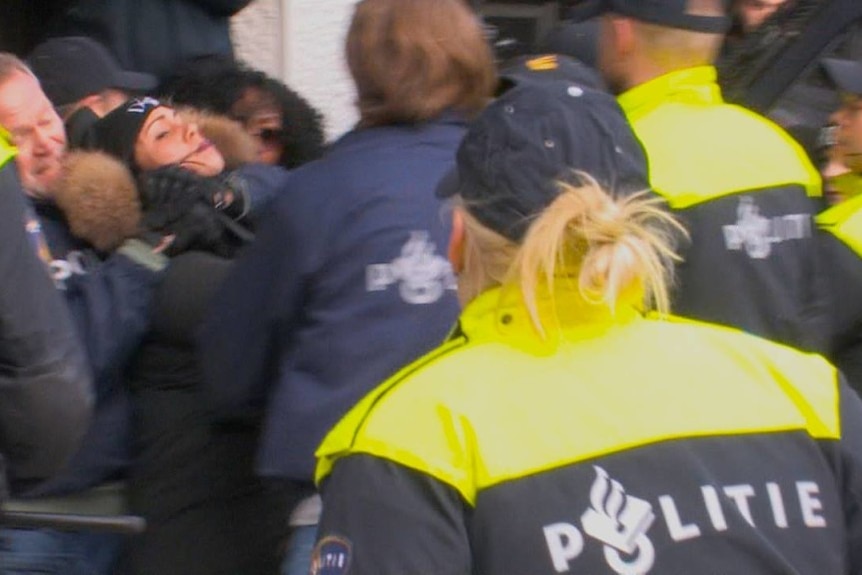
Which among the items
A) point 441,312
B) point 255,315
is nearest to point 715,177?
point 441,312

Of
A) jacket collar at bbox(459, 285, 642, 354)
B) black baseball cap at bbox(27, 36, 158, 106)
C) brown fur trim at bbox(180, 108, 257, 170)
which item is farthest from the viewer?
black baseball cap at bbox(27, 36, 158, 106)

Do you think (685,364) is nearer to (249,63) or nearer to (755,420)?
(755,420)

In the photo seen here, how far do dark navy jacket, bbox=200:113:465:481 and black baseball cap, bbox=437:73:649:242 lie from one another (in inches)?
36.4

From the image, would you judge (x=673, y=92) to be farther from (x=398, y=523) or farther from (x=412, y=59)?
(x=398, y=523)

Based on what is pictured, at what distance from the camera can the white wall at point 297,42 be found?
18.1 ft

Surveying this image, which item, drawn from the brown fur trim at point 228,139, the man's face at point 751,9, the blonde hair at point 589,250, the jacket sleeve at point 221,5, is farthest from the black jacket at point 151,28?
the blonde hair at point 589,250

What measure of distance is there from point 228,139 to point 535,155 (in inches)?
84.0

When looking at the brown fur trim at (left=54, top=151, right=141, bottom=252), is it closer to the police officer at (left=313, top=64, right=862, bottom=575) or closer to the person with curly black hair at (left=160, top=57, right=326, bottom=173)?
the person with curly black hair at (left=160, top=57, right=326, bottom=173)

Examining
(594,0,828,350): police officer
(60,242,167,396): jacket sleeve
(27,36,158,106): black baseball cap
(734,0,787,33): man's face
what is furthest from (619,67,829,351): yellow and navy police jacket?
(27,36,158,106): black baseball cap

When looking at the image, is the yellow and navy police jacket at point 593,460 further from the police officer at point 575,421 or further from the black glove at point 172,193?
the black glove at point 172,193

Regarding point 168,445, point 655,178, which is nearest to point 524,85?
point 655,178

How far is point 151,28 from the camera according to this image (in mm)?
5035

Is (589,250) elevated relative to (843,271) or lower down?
elevated

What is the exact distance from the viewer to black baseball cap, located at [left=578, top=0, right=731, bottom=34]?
3.21 m
